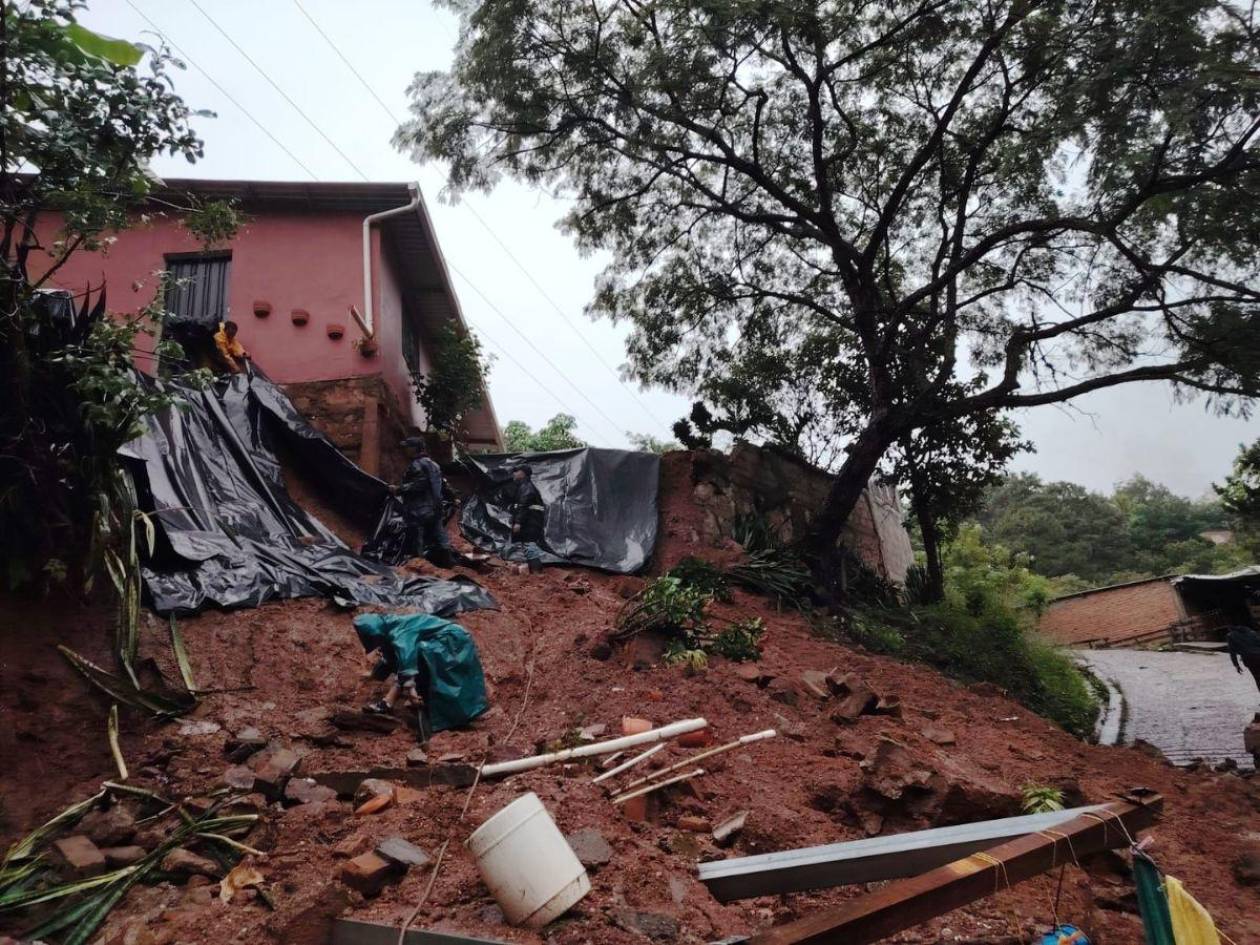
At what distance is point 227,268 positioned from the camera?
10461 mm

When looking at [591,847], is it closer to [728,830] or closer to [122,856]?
[728,830]

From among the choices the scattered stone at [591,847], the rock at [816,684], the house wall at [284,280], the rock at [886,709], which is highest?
the house wall at [284,280]

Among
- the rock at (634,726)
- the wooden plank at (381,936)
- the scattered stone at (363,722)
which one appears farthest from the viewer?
the rock at (634,726)

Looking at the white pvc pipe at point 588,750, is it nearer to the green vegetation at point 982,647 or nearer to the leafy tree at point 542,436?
the green vegetation at point 982,647

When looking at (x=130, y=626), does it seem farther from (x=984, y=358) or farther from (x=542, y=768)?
(x=984, y=358)

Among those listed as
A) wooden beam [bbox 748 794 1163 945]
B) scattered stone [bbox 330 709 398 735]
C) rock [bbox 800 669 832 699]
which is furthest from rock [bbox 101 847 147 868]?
rock [bbox 800 669 832 699]

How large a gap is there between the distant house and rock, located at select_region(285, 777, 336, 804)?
18878 millimetres

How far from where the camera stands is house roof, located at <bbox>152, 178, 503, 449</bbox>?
10.3m

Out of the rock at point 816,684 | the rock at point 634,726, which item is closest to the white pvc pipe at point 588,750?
the rock at point 634,726

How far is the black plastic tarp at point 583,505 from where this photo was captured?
9.25 m

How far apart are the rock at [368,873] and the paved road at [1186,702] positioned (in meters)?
7.44

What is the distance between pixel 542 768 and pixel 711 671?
87.5 inches

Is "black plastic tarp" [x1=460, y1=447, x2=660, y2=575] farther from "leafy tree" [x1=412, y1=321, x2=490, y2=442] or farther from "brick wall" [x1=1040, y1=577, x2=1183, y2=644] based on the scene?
"brick wall" [x1=1040, y1=577, x2=1183, y2=644]

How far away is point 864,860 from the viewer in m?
2.53
